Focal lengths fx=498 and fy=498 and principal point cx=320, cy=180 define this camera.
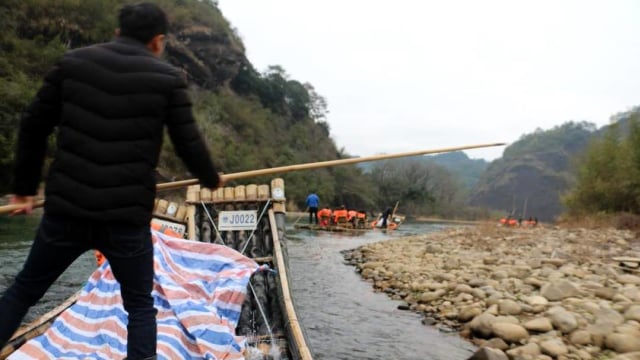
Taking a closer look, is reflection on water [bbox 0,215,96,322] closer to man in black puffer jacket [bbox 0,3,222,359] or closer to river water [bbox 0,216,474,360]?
river water [bbox 0,216,474,360]

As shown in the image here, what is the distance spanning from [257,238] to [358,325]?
6.69 feet

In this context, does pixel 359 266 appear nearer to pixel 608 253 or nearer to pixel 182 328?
pixel 608 253

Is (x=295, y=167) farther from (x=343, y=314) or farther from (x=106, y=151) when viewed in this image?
(x=343, y=314)

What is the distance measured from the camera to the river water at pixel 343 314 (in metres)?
5.40

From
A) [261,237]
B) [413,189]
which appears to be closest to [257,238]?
[261,237]

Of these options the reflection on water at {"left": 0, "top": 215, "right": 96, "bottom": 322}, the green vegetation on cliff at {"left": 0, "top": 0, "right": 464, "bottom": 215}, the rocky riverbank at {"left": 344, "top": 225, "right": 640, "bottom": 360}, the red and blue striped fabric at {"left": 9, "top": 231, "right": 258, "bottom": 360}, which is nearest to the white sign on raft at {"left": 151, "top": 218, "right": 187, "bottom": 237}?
the red and blue striped fabric at {"left": 9, "top": 231, "right": 258, "bottom": 360}

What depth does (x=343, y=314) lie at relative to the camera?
691 centimetres

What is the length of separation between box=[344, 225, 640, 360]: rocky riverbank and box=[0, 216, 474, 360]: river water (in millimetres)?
370

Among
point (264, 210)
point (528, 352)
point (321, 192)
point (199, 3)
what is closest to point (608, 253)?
point (528, 352)

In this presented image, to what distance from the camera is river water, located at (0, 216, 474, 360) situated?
5.40 m

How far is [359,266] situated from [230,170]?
30.3 meters

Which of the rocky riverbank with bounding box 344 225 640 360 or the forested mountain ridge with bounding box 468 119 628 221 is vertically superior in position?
the forested mountain ridge with bounding box 468 119 628 221

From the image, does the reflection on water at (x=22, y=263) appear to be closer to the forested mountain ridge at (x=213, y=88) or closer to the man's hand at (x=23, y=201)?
the man's hand at (x=23, y=201)

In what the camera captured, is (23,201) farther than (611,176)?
No
